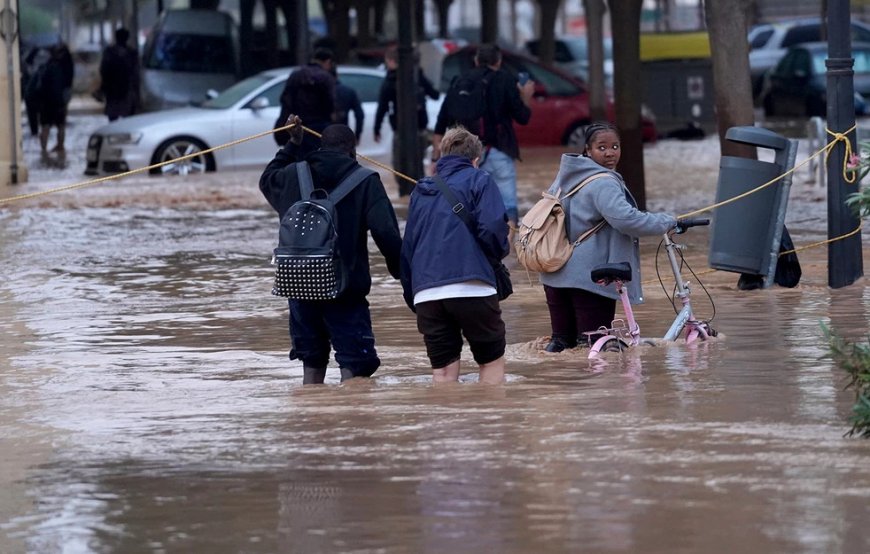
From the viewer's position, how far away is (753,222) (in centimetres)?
1155

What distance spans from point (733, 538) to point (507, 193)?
891cm

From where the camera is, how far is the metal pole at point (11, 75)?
70.8 feet

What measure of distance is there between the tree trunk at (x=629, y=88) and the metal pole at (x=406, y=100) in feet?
9.61

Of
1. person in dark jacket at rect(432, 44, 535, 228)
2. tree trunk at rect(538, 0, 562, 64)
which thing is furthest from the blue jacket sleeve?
tree trunk at rect(538, 0, 562, 64)

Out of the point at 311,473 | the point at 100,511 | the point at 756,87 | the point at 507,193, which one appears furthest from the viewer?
the point at 756,87

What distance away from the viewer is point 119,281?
13242mm

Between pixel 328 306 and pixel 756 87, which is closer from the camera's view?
pixel 328 306

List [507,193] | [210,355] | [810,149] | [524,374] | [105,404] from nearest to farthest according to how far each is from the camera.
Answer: [105,404]
[524,374]
[210,355]
[507,193]
[810,149]

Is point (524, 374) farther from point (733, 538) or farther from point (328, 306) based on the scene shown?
point (733, 538)

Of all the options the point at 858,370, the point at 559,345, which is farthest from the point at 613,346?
the point at 858,370

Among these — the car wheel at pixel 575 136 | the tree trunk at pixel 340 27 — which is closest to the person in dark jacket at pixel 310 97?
the car wheel at pixel 575 136

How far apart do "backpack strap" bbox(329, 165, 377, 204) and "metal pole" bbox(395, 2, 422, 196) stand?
10649 mm

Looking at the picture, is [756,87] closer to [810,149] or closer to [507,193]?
[810,149]

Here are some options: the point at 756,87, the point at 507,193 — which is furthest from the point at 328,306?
the point at 756,87
